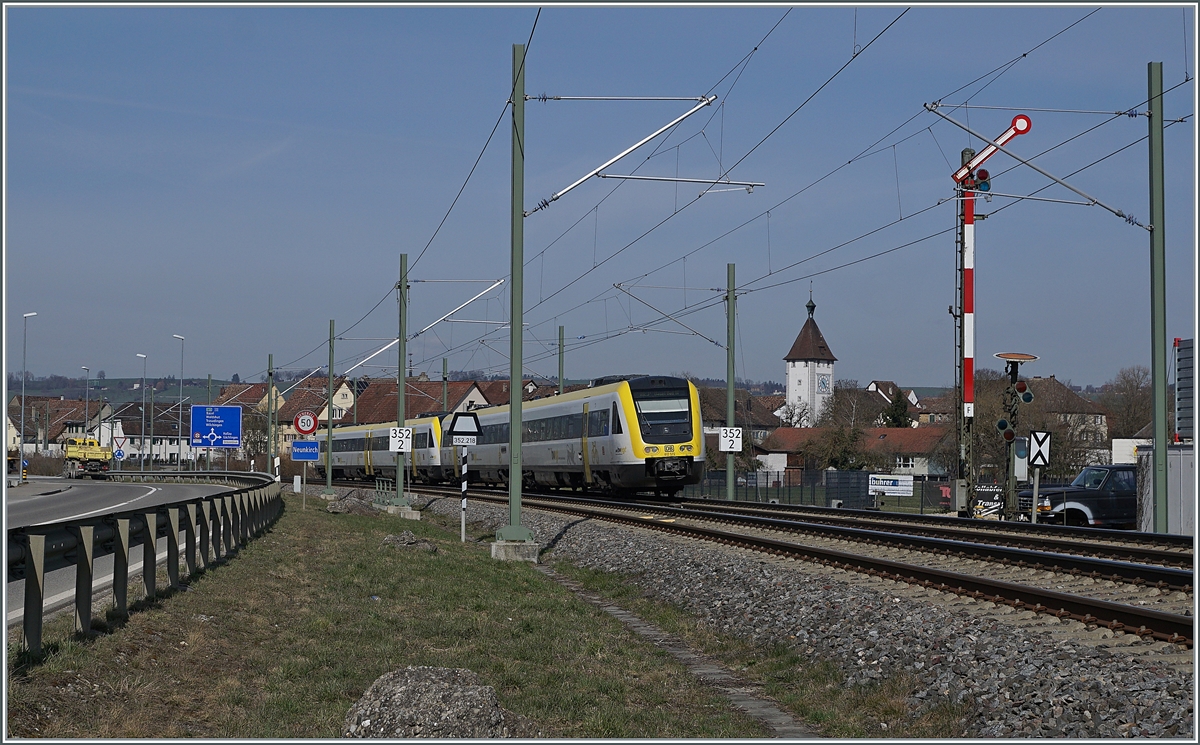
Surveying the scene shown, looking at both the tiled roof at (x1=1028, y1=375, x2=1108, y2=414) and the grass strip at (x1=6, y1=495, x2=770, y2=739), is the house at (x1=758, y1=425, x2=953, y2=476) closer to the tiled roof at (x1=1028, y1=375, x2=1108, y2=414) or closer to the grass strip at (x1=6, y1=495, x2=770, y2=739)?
the tiled roof at (x1=1028, y1=375, x2=1108, y2=414)

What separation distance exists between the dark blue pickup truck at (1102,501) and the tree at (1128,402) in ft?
192

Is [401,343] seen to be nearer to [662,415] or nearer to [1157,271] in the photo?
[662,415]

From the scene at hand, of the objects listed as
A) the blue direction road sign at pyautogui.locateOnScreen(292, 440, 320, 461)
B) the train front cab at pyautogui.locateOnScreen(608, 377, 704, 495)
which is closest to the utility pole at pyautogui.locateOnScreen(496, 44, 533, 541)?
the train front cab at pyautogui.locateOnScreen(608, 377, 704, 495)

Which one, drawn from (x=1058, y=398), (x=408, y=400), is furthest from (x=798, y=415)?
(x=408, y=400)

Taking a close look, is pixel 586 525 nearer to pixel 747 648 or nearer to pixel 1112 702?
pixel 747 648

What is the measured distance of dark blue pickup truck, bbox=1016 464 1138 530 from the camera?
29.2 metres

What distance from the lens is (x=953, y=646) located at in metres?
10.0

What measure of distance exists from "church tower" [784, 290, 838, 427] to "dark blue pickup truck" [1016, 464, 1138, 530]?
162 meters

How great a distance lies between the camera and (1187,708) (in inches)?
291

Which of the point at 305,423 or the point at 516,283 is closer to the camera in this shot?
the point at 516,283

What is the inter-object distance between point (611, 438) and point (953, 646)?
24.6 m

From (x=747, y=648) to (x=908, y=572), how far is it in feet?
10.1

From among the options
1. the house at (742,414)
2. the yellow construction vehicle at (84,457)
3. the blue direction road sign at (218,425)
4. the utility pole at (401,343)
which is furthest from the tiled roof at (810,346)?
the utility pole at (401,343)

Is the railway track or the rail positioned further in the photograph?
the railway track
